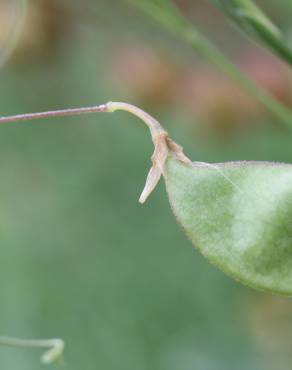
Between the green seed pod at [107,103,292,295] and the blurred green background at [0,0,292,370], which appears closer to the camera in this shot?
the green seed pod at [107,103,292,295]

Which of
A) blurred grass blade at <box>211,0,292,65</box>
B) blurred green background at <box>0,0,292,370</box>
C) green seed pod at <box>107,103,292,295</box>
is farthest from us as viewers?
blurred green background at <box>0,0,292,370</box>

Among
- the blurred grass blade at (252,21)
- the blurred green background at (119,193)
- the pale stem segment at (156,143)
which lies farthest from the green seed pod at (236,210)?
the blurred green background at (119,193)

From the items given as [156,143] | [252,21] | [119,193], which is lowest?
[119,193]

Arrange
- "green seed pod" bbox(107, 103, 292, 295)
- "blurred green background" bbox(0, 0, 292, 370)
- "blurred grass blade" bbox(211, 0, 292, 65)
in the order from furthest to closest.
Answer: "blurred green background" bbox(0, 0, 292, 370)
"blurred grass blade" bbox(211, 0, 292, 65)
"green seed pod" bbox(107, 103, 292, 295)

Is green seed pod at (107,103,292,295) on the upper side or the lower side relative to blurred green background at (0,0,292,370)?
upper

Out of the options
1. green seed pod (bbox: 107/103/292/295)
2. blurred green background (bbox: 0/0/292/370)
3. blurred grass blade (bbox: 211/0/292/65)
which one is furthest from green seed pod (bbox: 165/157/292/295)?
blurred green background (bbox: 0/0/292/370)

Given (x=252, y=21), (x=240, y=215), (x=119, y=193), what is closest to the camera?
(x=240, y=215)

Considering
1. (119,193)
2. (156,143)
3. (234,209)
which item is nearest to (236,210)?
(234,209)

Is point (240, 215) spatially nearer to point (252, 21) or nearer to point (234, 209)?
point (234, 209)

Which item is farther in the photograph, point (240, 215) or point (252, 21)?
point (252, 21)

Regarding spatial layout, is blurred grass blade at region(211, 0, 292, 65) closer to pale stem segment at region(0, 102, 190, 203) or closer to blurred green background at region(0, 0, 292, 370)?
pale stem segment at region(0, 102, 190, 203)
